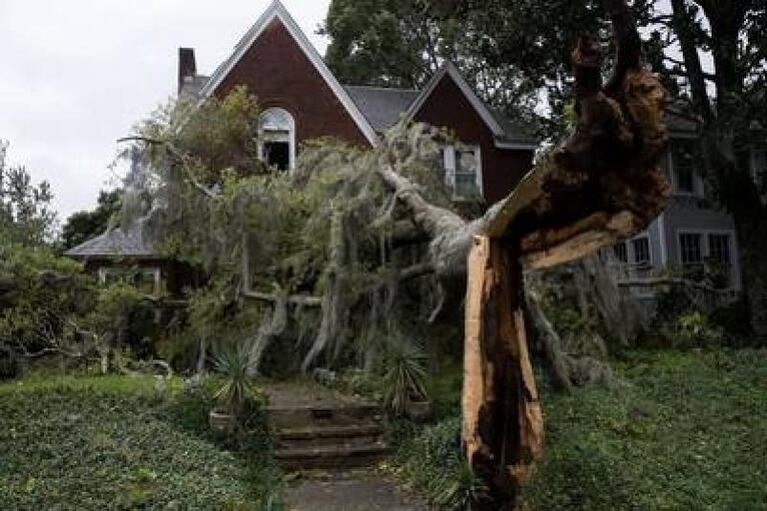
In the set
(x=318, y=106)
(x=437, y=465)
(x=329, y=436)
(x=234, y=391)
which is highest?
(x=318, y=106)

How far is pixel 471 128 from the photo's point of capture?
2458 centimetres

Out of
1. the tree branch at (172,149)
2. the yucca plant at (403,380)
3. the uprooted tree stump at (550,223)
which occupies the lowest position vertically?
the yucca plant at (403,380)

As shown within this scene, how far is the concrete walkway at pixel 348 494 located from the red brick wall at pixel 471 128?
51.7 ft

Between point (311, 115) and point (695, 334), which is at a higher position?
point (311, 115)

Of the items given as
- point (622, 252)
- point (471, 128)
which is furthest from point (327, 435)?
point (622, 252)

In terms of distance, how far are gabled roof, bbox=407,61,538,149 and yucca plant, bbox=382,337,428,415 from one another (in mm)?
14431

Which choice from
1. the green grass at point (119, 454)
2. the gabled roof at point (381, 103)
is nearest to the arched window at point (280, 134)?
the gabled roof at point (381, 103)

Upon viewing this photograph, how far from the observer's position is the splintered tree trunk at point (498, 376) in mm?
6363

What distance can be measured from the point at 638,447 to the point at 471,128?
1665 centimetres

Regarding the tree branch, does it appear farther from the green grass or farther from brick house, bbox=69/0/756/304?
the green grass

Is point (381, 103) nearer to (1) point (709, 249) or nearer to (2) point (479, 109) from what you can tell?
(2) point (479, 109)

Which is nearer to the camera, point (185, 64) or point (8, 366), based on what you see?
point (8, 366)

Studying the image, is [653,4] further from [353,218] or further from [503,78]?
[503,78]

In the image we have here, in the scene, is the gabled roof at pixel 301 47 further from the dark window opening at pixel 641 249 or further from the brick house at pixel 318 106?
the dark window opening at pixel 641 249
